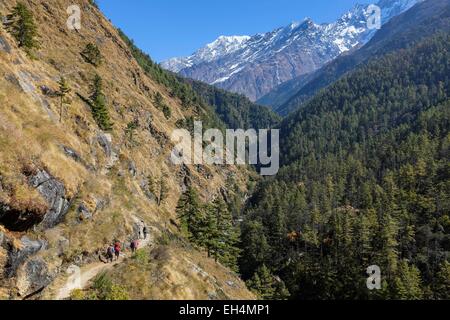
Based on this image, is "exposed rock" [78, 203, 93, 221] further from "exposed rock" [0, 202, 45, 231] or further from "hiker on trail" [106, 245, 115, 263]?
"exposed rock" [0, 202, 45, 231]

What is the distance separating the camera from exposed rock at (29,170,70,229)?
29.2m

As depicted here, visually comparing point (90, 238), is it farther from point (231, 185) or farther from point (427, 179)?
point (231, 185)

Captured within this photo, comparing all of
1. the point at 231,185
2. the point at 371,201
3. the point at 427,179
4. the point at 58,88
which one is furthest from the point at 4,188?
the point at 231,185

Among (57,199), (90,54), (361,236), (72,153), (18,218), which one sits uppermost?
(90,54)

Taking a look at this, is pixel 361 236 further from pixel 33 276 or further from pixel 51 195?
pixel 33 276

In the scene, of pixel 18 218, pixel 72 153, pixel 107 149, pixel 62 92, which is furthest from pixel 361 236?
pixel 18 218

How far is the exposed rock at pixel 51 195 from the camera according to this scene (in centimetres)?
2923

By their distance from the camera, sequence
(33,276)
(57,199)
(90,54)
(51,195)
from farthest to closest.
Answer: (90,54), (57,199), (51,195), (33,276)

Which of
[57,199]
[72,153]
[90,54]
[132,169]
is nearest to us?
[57,199]

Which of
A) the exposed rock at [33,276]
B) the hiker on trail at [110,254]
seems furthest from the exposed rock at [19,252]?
the hiker on trail at [110,254]

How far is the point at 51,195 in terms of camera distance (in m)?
30.6

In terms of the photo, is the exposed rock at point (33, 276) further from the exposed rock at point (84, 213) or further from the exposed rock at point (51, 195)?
the exposed rock at point (84, 213)

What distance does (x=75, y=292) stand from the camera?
25078 mm

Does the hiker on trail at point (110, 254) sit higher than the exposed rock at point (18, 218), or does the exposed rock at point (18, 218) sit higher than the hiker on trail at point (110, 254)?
the exposed rock at point (18, 218)
